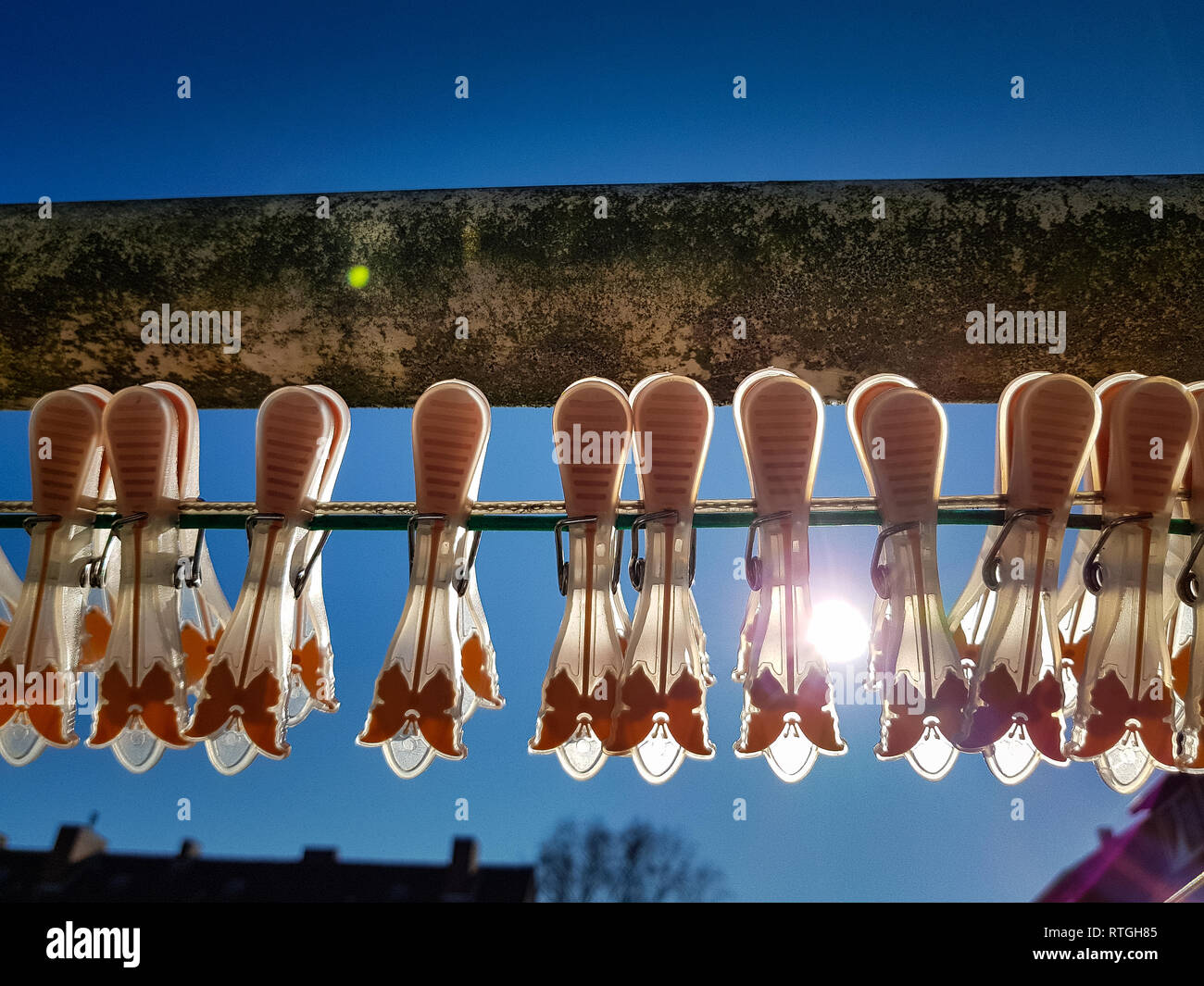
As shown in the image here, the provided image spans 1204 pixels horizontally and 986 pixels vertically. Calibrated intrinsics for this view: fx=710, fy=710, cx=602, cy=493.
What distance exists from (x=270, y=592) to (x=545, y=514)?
317 mm

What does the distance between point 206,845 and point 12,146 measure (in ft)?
3.93

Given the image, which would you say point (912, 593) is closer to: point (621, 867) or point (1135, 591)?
point (1135, 591)

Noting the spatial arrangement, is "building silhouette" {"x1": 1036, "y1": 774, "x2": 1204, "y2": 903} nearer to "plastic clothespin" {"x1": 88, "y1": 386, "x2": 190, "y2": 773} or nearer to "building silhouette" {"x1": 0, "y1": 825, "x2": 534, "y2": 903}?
"building silhouette" {"x1": 0, "y1": 825, "x2": 534, "y2": 903}

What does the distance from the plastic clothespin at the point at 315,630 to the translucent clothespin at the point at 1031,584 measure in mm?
706

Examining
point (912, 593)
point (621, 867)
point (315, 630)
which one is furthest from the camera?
point (621, 867)

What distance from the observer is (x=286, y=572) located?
0.80 meters

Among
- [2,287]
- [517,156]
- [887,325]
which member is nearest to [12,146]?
[2,287]

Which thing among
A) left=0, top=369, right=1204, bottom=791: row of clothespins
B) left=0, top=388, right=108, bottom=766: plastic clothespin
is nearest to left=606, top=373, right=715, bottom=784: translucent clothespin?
left=0, top=369, right=1204, bottom=791: row of clothespins

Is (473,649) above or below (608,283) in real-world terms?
below

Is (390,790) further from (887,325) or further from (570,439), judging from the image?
(887,325)

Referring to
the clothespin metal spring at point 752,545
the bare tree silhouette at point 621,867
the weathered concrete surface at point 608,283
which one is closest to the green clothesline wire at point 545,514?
the clothespin metal spring at point 752,545

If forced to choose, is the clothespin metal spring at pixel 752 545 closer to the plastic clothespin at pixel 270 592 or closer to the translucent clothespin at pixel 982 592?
the translucent clothespin at pixel 982 592

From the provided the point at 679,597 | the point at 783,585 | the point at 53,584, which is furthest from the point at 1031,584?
the point at 53,584

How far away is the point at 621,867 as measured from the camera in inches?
42.1
